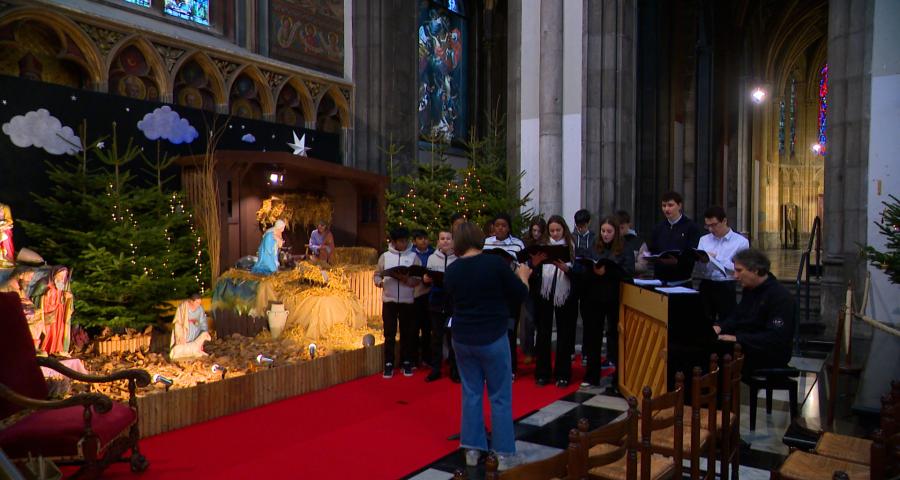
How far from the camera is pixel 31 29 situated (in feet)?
28.8

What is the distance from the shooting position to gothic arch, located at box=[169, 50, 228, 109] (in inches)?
414

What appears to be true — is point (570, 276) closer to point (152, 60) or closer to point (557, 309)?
point (557, 309)

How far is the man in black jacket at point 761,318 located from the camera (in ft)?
15.1

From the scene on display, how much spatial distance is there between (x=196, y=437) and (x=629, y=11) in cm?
903

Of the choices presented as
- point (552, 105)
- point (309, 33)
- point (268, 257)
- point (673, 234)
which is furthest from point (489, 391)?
point (309, 33)

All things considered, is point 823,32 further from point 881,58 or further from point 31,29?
point 31,29

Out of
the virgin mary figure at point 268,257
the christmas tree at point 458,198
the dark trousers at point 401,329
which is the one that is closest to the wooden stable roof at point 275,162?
the christmas tree at point 458,198

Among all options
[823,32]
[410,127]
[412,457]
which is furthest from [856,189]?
[823,32]

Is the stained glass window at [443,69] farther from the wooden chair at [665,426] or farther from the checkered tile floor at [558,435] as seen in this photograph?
the wooden chair at [665,426]

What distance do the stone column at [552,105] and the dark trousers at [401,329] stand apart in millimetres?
3957

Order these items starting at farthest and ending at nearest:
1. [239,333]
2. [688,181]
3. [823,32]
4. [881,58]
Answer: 1. [823,32]
2. [688,181]
3. [881,58]
4. [239,333]

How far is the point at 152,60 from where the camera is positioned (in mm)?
10086

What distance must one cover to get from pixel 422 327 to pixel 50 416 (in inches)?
148

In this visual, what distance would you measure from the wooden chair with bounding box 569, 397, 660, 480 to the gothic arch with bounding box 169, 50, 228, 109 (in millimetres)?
9503
